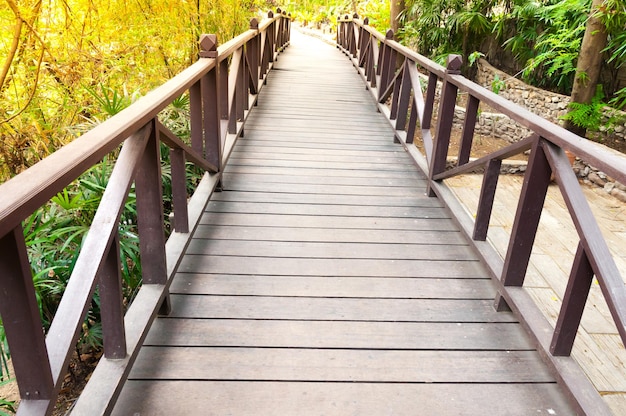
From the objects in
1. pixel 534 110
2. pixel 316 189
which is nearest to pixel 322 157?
pixel 316 189

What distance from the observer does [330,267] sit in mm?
2539

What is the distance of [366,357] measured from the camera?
75.8 inches

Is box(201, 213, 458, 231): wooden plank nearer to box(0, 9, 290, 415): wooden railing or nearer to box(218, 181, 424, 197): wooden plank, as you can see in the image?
box(0, 9, 290, 415): wooden railing

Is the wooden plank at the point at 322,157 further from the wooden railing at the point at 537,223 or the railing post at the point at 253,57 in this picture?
the railing post at the point at 253,57

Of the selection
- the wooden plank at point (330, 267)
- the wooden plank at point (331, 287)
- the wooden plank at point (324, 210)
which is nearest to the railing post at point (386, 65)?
the wooden plank at point (324, 210)

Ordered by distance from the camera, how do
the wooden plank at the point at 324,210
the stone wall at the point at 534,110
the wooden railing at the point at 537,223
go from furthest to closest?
the stone wall at the point at 534,110
the wooden plank at the point at 324,210
the wooden railing at the point at 537,223

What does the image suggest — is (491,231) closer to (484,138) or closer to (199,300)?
(199,300)

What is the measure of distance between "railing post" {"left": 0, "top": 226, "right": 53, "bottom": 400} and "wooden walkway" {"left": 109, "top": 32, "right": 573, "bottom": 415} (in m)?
0.53

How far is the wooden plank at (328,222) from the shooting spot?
297 cm

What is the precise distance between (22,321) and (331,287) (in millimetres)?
1463

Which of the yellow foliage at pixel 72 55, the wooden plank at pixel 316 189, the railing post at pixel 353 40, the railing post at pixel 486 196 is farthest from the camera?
the railing post at pixel 353 40

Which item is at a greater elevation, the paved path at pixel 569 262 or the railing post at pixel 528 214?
the railing post at pixel 528 214

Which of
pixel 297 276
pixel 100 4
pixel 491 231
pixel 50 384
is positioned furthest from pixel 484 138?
pixel 50 384

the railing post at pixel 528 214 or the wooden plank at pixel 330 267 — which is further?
the wooden plank at pixel 330 267
